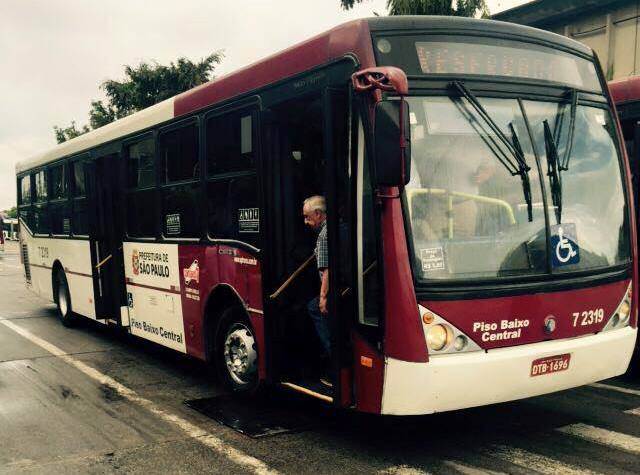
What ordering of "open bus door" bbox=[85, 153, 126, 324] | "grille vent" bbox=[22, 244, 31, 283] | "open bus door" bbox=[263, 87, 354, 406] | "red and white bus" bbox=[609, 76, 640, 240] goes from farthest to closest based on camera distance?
"grille vent" bbox=[22, 244, 31, 283] < "open bus door" bbox=[85, 153, 126, 324] < "red and white bus" bbox=[609, 76, 640, 240] < "open bus door" bbox=[263, 87, 354, 406]

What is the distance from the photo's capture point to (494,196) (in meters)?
4.49

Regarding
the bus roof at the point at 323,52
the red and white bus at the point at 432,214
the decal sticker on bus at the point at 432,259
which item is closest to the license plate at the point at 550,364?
the red and white bus at the point at 432,214

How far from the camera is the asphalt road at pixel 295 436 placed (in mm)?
4691

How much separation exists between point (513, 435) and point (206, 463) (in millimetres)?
2335

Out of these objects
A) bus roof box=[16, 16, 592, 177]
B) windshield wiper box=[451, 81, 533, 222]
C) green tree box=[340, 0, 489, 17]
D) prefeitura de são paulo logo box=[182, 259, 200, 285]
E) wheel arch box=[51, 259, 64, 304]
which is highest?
green tree box=[340, 0, 489, 17]

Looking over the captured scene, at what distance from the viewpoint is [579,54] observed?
5.16 meters

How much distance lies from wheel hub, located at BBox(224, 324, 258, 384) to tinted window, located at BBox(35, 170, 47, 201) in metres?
6.74

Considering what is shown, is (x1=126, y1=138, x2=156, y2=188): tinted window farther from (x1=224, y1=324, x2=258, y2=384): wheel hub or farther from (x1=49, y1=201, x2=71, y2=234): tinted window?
(x1=49, y1=201, x2=71, y2=234): tinted window

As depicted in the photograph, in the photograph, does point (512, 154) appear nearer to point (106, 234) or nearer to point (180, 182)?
point (180, 182)

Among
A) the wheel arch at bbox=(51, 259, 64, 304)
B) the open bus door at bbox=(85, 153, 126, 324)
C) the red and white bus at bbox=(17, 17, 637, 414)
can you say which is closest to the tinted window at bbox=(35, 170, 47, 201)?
the wheel arch at bbox=(51, 259, 64, 304)

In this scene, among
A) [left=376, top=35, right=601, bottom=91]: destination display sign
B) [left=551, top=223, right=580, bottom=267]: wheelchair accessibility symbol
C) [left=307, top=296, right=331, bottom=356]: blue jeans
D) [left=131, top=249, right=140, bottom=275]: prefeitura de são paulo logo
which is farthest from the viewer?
[left=131, top=249, right=140, bottom=275]: prefeitura de são paulo logo

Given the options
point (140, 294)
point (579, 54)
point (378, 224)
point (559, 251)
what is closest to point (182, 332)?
point (140, 294)

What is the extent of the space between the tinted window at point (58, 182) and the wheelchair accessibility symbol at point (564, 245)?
824cm

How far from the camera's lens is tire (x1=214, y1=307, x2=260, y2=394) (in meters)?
6.00
